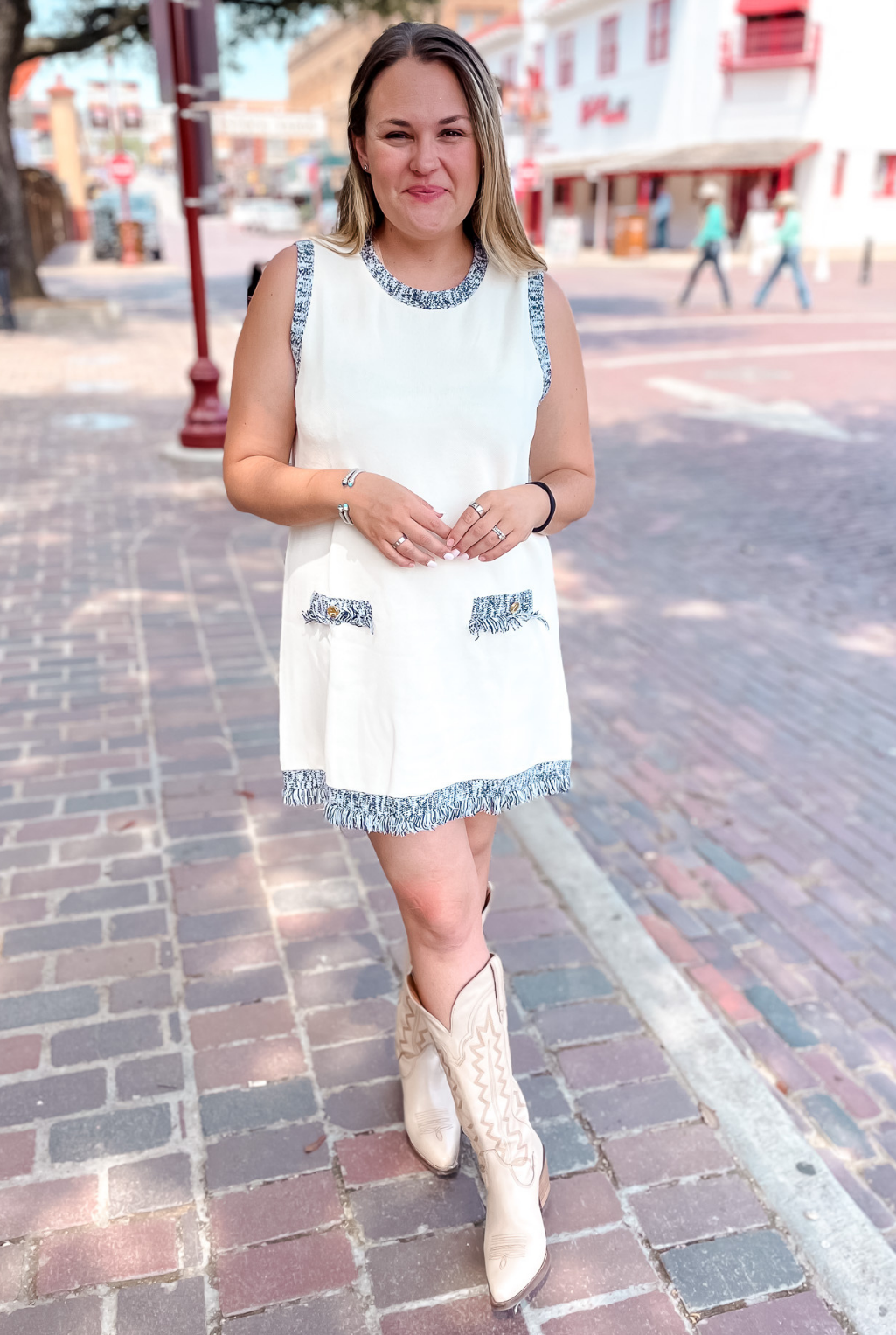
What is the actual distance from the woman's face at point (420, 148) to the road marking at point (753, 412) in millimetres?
8523

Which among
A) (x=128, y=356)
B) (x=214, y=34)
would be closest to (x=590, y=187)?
(x=128, y=356)

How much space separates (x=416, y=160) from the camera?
1714mm

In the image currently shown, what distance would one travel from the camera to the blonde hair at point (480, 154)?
1.71 metres

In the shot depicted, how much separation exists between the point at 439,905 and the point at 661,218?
119 ft

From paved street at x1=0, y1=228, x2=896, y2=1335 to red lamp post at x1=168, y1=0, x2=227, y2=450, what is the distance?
6.26ft

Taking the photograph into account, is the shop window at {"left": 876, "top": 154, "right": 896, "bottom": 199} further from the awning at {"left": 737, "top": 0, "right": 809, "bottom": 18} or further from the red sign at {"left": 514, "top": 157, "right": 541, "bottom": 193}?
the red sign at {"left": 514, "top": 157, "right": 541, "bottom": 193}

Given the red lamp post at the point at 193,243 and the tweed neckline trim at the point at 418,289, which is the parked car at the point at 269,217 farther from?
the tweed neckline trim at the point at 418,289

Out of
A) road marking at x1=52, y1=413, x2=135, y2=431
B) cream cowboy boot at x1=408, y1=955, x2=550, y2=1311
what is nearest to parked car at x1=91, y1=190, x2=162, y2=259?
road marking at x1=52, y1=413, x2=135, y2=431

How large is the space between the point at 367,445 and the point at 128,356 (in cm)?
1357

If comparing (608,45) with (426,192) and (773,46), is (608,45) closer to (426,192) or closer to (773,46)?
(773,46)

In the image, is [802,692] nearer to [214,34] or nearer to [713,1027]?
[713,1027]

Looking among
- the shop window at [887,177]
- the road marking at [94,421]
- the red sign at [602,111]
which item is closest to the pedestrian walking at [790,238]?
the road marking at [94,421]

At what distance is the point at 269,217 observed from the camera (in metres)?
46.1

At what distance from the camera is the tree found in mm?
17234
